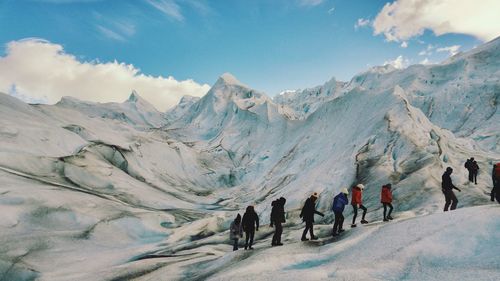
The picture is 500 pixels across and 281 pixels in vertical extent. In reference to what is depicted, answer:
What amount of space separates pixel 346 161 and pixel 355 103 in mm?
16363

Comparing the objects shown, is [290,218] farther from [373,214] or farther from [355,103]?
[355,103]

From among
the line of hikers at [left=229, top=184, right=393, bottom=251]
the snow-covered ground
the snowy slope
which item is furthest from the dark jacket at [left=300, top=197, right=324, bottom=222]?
the snowy slope

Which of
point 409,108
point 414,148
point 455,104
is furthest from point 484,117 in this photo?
point 414,148

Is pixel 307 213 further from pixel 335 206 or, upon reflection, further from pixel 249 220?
pixel 249 220

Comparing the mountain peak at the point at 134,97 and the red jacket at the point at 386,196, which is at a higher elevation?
the mountain peak at the point at 134,97

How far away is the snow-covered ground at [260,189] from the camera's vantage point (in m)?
11.7

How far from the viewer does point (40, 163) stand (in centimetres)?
3528

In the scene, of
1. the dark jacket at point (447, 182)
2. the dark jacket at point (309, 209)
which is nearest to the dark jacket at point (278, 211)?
the dark jacket at point (309, 209)

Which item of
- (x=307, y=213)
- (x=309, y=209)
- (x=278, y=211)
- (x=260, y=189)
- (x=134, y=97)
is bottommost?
(x=307, y=213)

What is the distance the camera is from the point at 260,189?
1845 inches

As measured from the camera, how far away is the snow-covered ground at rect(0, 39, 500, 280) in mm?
11727

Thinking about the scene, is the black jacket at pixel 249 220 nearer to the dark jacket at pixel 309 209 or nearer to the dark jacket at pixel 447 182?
the dark jacket at pixel 309 209

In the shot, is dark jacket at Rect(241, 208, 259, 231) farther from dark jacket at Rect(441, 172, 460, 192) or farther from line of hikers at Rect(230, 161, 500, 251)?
dark jacket at Rect(441, 172, 460, 192)

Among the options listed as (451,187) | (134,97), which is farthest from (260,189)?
(134,97)
